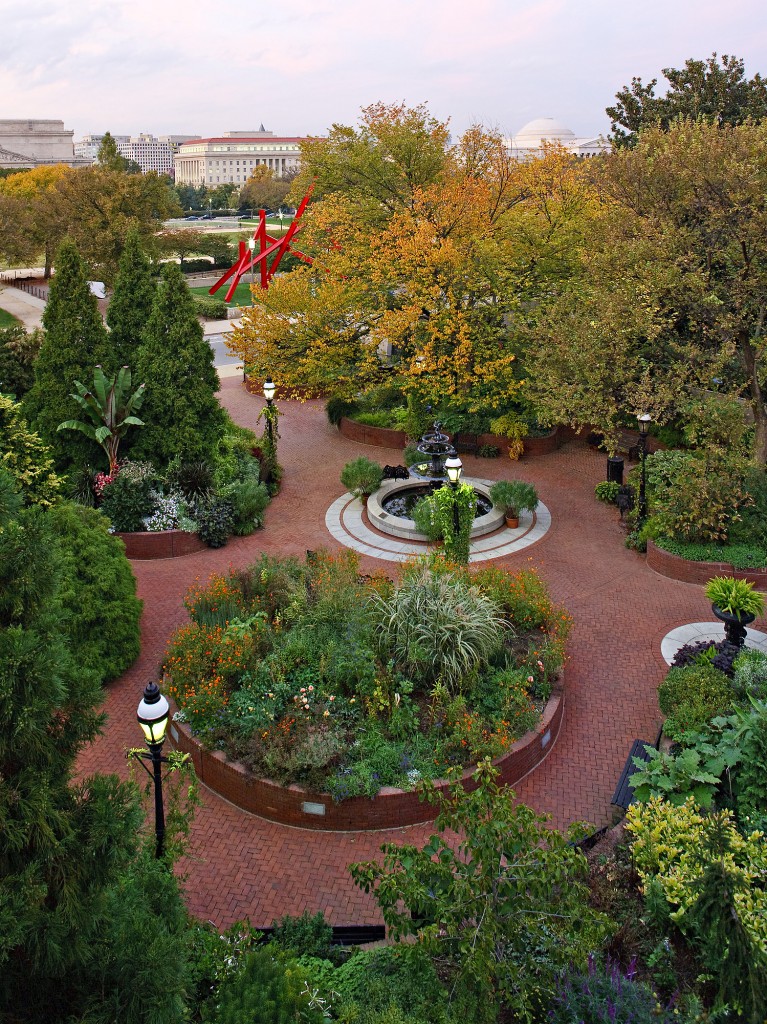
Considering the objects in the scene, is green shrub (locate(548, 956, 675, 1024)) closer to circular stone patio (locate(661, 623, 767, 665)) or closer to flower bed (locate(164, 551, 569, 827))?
flower bed (locate(164, 551, 569, 827))

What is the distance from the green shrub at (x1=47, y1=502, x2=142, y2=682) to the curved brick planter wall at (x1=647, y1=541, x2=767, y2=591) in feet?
29.6

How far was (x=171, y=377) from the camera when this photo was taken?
626 inches

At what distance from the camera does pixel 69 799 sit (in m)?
4.32

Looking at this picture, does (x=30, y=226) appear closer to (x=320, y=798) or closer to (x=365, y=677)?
(x=365, y=677)

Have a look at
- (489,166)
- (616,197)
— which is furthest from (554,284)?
(489,166)

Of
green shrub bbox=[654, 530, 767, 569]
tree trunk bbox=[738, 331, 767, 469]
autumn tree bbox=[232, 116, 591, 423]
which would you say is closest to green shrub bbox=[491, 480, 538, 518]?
green shrub bbox=[654, 530, 767, 569]

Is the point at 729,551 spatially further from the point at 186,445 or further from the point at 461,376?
the point at 186,445

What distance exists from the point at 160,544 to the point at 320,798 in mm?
7968

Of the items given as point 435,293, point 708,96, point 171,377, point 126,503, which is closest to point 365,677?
point 126,503

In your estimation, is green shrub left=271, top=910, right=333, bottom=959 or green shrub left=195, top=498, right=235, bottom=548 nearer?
green shrub left=271, top=910, right=333, bottom=959

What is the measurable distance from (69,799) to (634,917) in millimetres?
4998

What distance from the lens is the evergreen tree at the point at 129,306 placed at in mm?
16688

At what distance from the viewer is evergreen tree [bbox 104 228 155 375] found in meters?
16.7

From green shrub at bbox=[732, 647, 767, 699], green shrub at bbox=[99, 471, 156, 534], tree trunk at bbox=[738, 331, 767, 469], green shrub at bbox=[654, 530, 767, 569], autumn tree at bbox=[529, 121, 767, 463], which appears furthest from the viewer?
green shrub at bbox=[99, 471, 156, 534]
